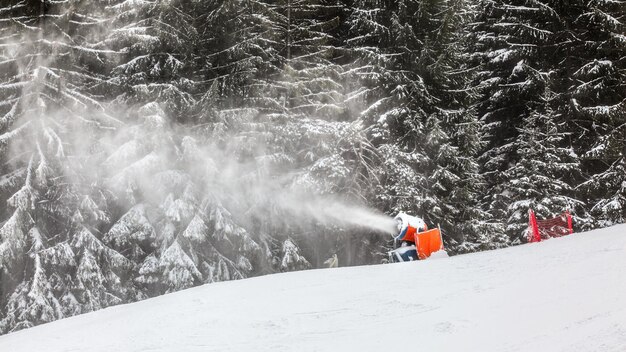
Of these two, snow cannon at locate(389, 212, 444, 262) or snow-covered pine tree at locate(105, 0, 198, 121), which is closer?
snow cannon at locate(389, 212, 444, 262)

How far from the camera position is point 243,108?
19.7 metres

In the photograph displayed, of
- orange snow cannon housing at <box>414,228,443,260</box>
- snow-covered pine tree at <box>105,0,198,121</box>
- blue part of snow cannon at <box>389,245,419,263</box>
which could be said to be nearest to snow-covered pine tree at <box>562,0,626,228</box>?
orange snow cannon housing at <box>414,228,443,260</box>

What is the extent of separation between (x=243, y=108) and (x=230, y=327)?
42.2ft

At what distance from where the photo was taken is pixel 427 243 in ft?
42.1

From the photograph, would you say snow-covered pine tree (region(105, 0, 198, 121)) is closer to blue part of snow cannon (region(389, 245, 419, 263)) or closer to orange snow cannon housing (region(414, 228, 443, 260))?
blue part of snow cannon (region(389, 245, 419, 263))

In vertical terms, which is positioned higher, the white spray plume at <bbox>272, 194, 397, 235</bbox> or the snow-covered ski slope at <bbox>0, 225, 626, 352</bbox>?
the snow-covered ski slope at <bbox>0, 225, 626, 352</bbox>

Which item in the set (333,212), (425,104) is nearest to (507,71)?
(425,104)

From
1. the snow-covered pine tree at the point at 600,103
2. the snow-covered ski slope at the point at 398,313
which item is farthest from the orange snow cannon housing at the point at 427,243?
the snow-covered pine tree at the point at 600,103

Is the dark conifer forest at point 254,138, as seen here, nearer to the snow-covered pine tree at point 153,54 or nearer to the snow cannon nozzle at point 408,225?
the snow-covered pine tree at point 153,54

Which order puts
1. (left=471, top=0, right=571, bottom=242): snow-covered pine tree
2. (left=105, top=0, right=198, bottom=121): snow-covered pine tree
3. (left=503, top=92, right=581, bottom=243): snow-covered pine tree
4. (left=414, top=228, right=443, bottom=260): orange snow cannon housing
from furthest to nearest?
(left=471, top=0, right=571, bottom=242): snow-covered pine tree
(left=503, top=92, right=581, bottom=243): snow-covered pine tree
(left=105, top=0, right=198, bottom=121): snow-covered pine tree
(left=414, top=228, right=443, bottom=260): orange snow cannon housing

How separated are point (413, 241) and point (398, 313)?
217 inches

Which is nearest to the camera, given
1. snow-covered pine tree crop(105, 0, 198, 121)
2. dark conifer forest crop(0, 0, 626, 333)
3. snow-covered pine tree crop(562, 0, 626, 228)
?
dark conifer forest crop(0, 0, 626, 333)

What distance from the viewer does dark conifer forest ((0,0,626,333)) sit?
17656 millimetres

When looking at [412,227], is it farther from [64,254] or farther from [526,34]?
[526,34]
